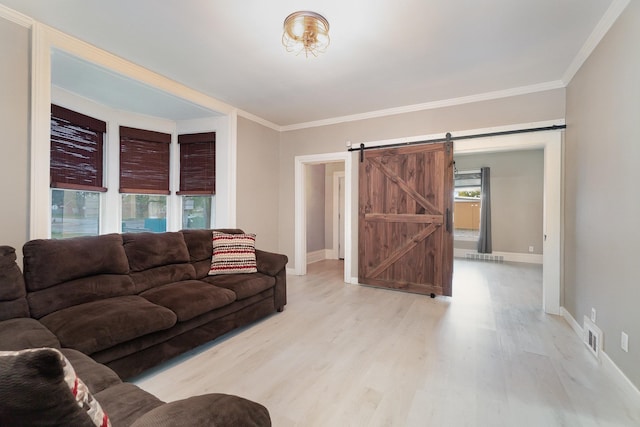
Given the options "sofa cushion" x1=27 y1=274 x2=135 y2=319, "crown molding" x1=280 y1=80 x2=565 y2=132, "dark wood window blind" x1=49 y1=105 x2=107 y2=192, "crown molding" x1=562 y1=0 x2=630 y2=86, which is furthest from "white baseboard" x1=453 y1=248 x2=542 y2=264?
"dark wood window blind" x1=49 y1=105 x2=107 y2=192

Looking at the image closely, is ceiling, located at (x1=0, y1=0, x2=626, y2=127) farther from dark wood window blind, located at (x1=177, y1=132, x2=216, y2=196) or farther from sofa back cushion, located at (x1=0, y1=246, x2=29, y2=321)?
sofa back cushion, located at (x1=0, y1=246, x2=29, y2=321)

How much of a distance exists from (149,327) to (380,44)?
2.93 m

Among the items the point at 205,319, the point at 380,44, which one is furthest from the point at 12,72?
the point at 380,44

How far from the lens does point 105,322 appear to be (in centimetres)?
181

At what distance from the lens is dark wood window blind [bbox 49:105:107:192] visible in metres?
3.24

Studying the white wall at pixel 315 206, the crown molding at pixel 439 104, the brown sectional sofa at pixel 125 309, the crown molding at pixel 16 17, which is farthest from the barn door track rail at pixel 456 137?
the crown molding at pixel 16 17

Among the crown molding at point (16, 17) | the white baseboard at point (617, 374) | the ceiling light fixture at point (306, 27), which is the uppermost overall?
the crown molding at point (16, 17)

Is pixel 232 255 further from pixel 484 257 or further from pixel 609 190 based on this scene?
pixel 484 257

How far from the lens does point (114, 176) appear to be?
12.8 feet

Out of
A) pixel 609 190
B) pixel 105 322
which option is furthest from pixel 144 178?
pixel 609 190

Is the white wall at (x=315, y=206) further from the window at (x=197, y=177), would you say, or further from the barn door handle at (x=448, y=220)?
the barn door handle at (x=448, y=220)

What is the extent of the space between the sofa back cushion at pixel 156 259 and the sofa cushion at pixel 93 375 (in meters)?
1.15

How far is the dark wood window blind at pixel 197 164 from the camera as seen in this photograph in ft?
14.1

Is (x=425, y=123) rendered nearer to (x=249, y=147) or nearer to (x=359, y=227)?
(x=359, y=227)
